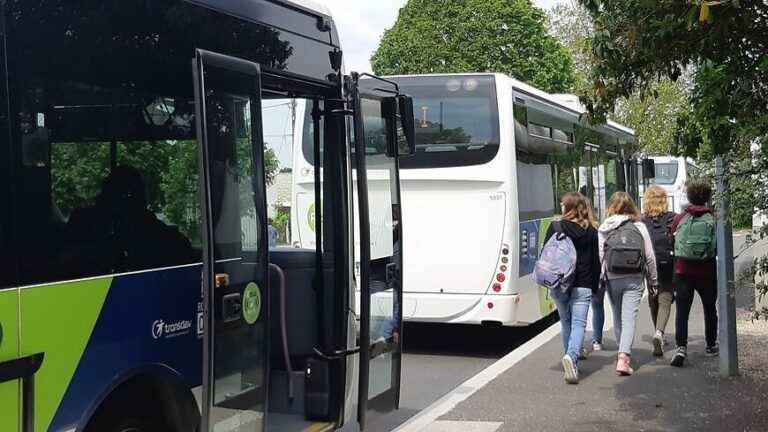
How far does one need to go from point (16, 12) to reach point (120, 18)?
688 millimetres

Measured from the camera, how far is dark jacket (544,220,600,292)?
30.0ft

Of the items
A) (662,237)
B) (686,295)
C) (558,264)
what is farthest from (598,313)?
(558,264)

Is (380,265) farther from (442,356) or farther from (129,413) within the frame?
(442,356)

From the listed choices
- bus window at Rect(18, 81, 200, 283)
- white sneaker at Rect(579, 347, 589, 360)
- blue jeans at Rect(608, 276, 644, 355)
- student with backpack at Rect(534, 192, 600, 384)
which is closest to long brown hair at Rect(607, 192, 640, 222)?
student with backpack at Rect(534, 192, 600, 384)

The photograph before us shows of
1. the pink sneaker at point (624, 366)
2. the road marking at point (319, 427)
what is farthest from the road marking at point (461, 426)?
the pink sneaker at point (624, 366)

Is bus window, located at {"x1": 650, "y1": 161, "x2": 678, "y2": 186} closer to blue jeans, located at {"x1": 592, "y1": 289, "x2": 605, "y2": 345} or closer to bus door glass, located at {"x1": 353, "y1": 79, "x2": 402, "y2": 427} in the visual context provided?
blue jeans, located at {"x1": 592, "y1": 289, "x2": 605, "y2": 345}

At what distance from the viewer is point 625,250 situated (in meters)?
9.30

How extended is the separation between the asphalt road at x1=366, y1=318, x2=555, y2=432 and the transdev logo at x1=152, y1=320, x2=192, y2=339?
10.1ft

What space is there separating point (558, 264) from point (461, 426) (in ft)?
7.90

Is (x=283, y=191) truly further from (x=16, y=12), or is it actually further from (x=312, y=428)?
(x=16, y=12)

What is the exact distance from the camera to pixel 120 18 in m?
4.47

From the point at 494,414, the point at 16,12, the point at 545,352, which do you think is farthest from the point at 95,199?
the point at 545,352

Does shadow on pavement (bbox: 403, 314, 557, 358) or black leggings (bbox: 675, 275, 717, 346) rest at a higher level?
black leggings (bbox: 675, 275, 717, 346)

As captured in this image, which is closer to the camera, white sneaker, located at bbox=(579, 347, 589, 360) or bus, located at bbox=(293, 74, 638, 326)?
white sneaker, located at bbox=(579, 347, 589, 360)
